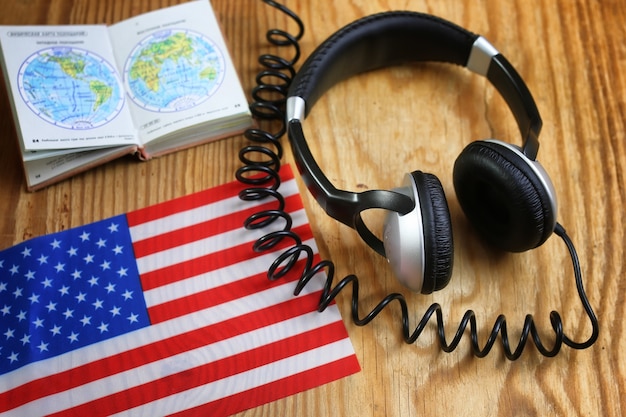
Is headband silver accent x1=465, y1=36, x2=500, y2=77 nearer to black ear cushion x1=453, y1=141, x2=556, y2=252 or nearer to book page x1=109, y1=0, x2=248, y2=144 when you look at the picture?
black ear cushion x1=453, y1=141, x2=556, y2=252

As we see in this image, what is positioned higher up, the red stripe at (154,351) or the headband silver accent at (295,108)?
the headband silver accent at (295,108)

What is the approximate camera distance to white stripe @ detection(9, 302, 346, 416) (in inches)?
39.2

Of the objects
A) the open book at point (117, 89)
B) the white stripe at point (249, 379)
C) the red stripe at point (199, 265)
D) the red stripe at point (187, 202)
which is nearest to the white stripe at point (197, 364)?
the white stripe at point (249, 379)

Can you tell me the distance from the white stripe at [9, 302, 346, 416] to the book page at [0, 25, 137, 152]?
38 cm

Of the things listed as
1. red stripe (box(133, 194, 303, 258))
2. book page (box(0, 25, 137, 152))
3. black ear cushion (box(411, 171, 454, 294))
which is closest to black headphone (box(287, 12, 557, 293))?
black ear cushion (box(411, 171, 454, 294))

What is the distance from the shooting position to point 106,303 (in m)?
1.06

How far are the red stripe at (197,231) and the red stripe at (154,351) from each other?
0.15 metres

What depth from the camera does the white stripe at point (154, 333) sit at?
101 centimetres

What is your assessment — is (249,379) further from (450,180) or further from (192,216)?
(450,180)

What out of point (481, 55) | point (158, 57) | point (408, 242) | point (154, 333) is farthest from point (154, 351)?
point (481, 55)

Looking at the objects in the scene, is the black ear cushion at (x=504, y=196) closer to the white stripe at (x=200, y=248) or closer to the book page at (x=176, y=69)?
the white stripe at (x=200, y=248)

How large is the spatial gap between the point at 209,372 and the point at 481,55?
69cm

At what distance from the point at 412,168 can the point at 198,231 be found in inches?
15.0

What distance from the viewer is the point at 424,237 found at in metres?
0.92
